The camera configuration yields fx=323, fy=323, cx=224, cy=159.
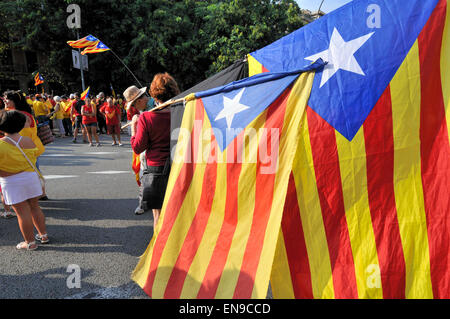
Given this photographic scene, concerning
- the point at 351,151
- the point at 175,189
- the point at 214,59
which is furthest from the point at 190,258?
the point at 214,59

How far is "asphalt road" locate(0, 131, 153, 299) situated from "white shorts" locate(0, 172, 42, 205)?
0.59 metres

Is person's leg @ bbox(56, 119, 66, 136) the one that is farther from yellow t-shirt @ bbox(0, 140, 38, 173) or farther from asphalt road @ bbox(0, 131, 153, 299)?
yellow t-shirt @ bbox(0, 140, 38, 173)

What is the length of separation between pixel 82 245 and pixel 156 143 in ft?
5.39

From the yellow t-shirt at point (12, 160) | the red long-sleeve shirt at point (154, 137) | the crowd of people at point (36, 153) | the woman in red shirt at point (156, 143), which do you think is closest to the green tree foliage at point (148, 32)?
the crowd of people at point (36, 153)

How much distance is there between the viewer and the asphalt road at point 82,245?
2781 mm

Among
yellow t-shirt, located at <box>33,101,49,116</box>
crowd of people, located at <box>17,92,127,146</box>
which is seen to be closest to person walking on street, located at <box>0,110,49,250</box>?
crowd of people, located at <box>17,92,127,146</box>

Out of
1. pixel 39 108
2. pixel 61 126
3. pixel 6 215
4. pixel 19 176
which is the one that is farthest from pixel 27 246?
pixel 61 126

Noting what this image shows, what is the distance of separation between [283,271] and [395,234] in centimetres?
76

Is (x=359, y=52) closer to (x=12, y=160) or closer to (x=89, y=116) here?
(x=12, y=160)

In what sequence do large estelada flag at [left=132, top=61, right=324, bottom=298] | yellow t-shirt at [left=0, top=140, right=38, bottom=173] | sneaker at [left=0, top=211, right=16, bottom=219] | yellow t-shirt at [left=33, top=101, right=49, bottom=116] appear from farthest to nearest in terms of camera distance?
yellow t-shirt at [left=33, top=101, right=49, bottom=116] → sneaker at [left=0, top=211, right=16, bottom=219] → yellow t-shirt at [left=0, top=140, right=38, bottom=173] → large estelada flag at [left=132, top=61, right=324, bottom=298]

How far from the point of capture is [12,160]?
342cm

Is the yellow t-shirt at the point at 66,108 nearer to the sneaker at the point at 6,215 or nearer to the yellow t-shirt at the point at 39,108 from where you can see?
the yellow t-shirt at the point at 39,108

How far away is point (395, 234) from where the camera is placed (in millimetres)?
2004

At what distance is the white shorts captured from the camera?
343cm
